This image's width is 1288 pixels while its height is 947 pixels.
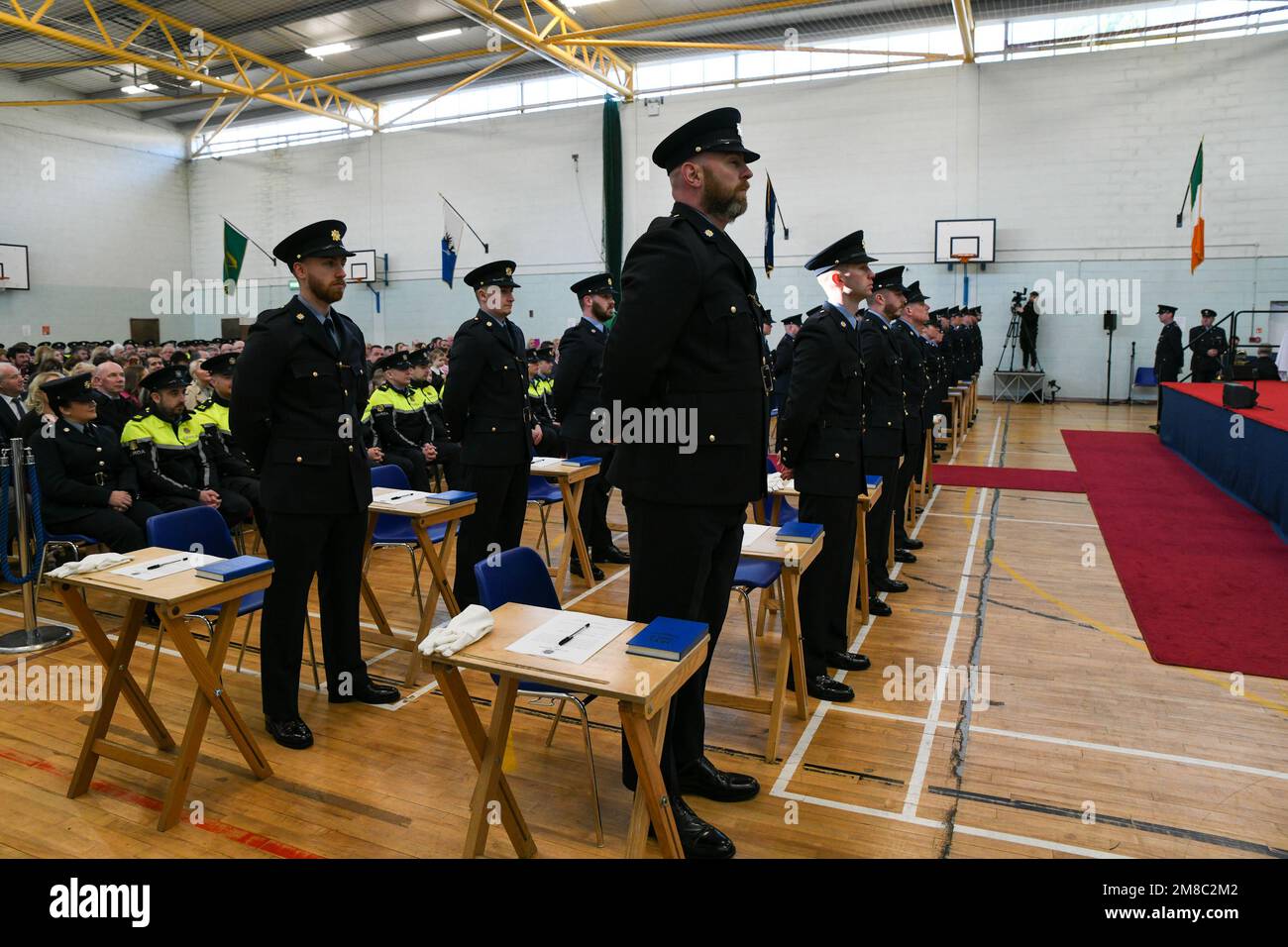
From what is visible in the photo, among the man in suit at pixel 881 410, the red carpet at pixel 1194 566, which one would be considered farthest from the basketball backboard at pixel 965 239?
the man in suit at pixel 881 410

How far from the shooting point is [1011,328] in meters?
15.2

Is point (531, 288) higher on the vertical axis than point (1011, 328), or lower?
higher

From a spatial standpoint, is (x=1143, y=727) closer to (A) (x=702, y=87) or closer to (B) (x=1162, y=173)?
(B) (x=1162, y=173)

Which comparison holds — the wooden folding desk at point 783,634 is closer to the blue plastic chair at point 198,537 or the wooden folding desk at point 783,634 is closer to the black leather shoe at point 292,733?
the black leather shoe at point 292,733

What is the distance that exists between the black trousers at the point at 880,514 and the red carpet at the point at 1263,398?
3542 millimetres

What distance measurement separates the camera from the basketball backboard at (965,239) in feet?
48.7

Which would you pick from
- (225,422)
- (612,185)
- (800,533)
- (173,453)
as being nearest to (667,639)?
(800,533)

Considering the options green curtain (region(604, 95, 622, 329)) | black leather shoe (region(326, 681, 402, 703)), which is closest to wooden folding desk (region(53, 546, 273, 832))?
black leather shoe (region(326, 681, 402, 703))

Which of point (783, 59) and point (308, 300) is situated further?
point (783, 59)

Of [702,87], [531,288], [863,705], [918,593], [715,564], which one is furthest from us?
[531,288]

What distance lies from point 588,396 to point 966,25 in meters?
11.0
